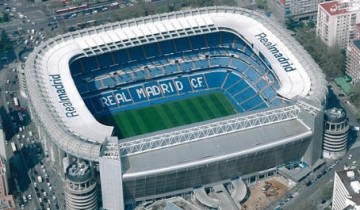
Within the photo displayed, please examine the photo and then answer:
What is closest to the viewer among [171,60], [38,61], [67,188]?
[67,188]

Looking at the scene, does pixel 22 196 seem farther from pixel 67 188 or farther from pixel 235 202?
pixel 235 202

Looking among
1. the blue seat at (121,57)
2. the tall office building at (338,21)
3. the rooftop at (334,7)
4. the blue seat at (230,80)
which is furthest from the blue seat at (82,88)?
the rooftop at (334,7)

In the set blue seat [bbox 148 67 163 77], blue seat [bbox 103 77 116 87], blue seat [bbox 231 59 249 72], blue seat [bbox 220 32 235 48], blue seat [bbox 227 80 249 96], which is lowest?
blue seat [bbox 227 80 249 96]

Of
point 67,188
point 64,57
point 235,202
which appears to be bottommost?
point 235,202

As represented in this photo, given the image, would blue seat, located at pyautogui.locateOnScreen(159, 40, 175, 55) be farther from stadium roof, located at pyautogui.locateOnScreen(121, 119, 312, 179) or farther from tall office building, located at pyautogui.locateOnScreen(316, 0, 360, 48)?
stadium roof, located at pyautogui.locateOnScreen(121, 119, 312, 179)

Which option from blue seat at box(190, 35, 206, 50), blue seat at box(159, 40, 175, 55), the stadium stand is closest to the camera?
the stadium stand

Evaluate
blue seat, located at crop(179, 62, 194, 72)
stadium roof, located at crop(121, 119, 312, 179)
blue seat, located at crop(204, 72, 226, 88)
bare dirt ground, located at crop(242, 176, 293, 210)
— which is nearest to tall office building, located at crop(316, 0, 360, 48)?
blue seat, located at crop(204, 72, 226, 88)

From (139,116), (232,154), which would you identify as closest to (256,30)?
(139,116)
